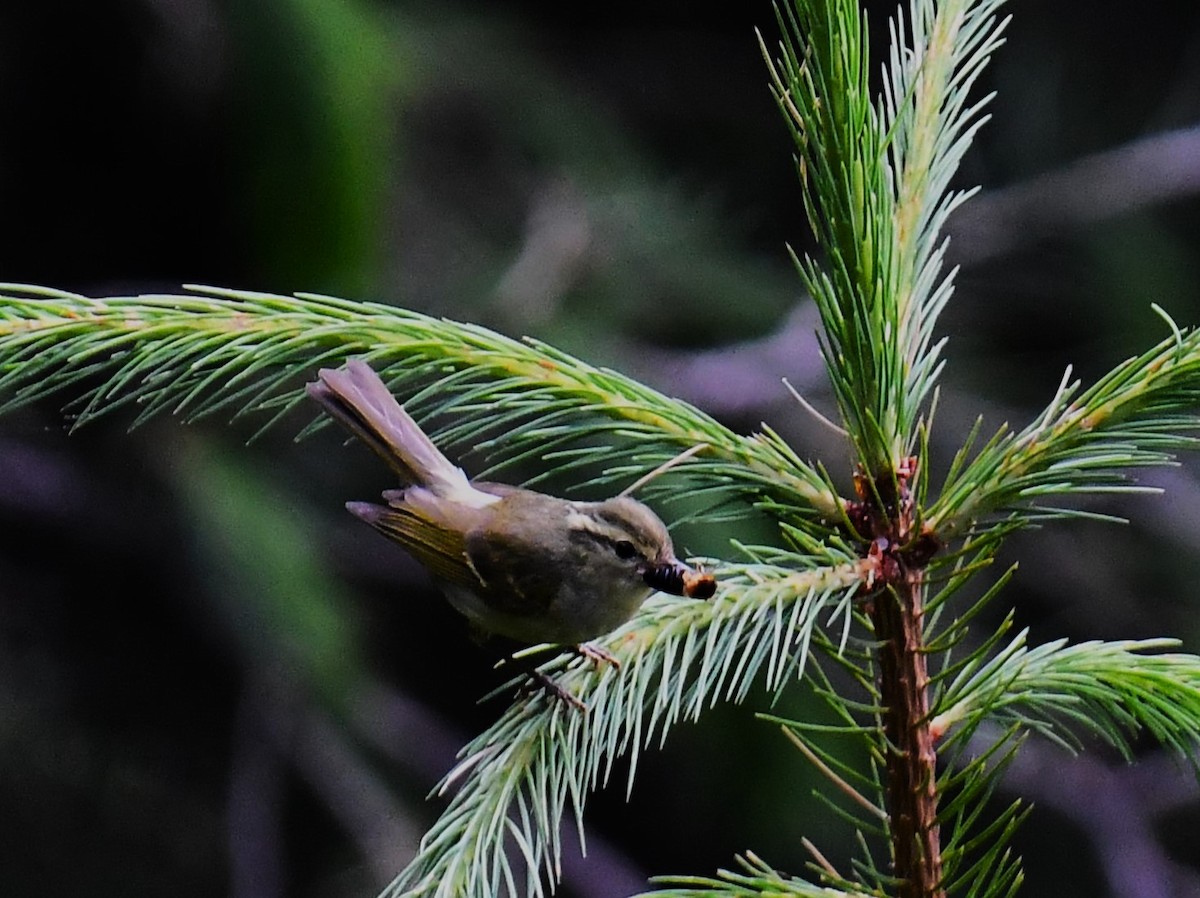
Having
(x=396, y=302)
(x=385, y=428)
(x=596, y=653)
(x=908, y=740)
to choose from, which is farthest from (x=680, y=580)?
(x=396, y=302)

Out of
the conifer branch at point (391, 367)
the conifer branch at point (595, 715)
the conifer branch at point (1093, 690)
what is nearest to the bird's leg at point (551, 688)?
the conifer branch at point (595, 715)

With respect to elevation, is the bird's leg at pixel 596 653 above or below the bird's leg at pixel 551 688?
above

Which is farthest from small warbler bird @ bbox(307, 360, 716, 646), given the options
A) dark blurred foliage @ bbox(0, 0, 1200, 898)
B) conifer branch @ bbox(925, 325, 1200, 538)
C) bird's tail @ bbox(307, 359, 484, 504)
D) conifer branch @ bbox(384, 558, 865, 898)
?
dark blurred foliage @ bbox(0, 0, 1200, 898)

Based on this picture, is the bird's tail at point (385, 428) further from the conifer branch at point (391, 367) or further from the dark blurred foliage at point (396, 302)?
the dark blurred foliage at point (396, 302)

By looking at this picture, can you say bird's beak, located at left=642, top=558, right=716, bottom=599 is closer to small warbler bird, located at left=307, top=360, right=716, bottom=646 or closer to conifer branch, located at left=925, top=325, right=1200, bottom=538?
small warbler bird, located at left=307, top=360, right=716, bottom=646

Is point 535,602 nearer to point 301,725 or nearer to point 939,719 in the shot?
point 939,719

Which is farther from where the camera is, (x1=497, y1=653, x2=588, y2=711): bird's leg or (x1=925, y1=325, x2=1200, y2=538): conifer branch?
(x1=497, y1=653, x2=588, y2=711): bird's leg
